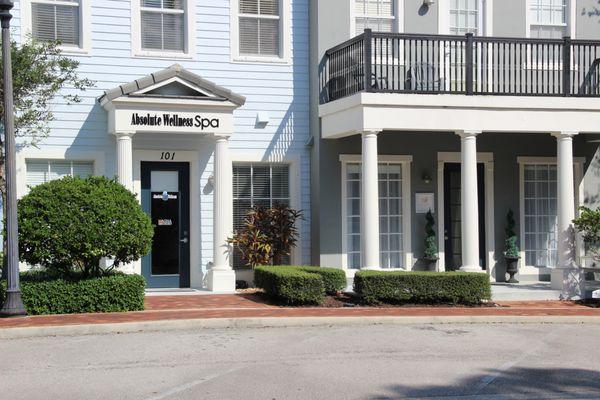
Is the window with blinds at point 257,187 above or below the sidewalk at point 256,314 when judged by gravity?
above

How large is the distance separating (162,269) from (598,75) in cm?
969

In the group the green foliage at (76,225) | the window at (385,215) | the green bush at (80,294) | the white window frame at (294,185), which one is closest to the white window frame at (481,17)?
the window at (385,215)

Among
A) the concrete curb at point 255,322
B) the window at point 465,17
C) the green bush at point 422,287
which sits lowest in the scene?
the concrete curb at point 255,322

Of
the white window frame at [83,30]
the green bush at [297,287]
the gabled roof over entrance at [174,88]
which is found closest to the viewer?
the green bush at [297,287]

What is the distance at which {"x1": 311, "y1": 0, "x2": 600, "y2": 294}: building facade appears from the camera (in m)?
16.3

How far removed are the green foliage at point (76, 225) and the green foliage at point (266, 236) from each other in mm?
3728

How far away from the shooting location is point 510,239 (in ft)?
60.1

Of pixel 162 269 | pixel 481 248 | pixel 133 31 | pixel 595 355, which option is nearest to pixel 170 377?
pixel 595 355

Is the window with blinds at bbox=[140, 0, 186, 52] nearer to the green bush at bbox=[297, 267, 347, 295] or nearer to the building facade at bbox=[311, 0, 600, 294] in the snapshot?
the building facade at bbox=[311, 0, 600, 294]

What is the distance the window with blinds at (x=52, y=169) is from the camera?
16328 millimetres

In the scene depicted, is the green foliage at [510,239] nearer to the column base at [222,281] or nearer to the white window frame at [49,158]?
the column base at [222,281]

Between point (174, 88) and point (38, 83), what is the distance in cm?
247

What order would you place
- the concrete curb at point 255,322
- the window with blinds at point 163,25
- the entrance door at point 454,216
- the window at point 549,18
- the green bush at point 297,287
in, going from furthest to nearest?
the window at point 549,18, the entrance door at point 454,216, the window with blinds at point 163,25, the green bush at point 297,287, the concrete curb at point 255,322

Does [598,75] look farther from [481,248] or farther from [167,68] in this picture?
[167,68]
